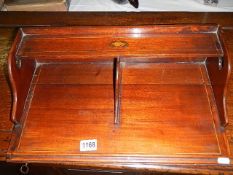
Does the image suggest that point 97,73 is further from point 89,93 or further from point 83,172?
point 83,172

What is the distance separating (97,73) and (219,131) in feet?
2.00

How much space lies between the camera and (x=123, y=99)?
45.5 inches

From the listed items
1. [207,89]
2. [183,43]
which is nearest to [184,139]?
[207,89]

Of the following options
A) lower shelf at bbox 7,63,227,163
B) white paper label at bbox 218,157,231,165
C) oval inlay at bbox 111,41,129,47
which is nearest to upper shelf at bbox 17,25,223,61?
oval inlay at bbox 111,41,129,47

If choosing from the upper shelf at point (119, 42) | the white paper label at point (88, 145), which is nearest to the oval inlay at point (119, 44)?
the upper shelf at point (119, 42)

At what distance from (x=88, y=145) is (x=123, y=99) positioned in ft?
0.86

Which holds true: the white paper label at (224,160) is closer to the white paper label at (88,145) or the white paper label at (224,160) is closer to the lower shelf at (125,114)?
the lower shelf at (125,114)

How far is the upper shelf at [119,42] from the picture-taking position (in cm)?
108

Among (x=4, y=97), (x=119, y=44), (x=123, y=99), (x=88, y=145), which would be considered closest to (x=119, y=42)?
(x=119, y=44)

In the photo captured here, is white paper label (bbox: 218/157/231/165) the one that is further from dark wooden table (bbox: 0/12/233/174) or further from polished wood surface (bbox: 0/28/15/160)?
polished wood surface (bbox: 0/28/15/160)

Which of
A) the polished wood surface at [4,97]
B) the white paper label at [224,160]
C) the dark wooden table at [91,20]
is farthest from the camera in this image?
the dark wooden table at [91,20]

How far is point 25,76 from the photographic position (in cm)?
118

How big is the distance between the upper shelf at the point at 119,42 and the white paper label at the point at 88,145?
0.35m

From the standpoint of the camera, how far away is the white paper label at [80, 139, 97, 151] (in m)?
1.02
